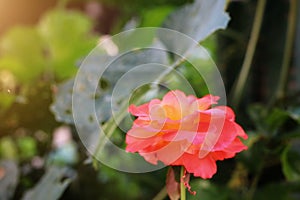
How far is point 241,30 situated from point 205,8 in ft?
0.78

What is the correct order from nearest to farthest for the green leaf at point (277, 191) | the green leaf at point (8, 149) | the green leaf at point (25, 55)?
the green leaf at point (277, 191) < the green leaf at point (8, 149) < the green leaf at point (25, 55)

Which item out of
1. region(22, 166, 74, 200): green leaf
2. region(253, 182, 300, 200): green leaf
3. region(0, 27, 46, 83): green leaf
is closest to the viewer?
region(22, 166, 74, 200): green leaf

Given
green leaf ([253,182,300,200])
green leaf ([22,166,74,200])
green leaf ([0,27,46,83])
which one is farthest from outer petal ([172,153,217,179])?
green leaf ([0,27,46,83])

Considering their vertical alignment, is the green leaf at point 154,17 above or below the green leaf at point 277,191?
above

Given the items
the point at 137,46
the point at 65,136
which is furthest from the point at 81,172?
the point at 65,136

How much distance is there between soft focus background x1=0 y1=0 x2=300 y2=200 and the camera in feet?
1.33

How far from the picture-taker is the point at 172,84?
0.36 m

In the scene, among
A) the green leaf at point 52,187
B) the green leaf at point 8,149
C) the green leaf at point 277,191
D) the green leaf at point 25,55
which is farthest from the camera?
the green leaf at point 25,55

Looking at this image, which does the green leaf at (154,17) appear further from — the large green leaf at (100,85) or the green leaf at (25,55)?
the green leaf at (25,55)

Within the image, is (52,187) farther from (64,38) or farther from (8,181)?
(64,38)

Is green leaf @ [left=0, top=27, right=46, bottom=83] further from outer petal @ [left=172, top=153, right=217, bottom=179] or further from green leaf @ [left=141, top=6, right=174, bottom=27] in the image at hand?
outer petal @ [left=172, top=153, right=217, bottom=179]

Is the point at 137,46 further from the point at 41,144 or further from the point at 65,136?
the point at 65,136

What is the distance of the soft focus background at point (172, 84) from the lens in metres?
0.40

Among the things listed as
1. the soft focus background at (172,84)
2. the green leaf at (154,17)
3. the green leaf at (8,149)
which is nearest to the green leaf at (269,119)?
the soft focus background at (172,84)
